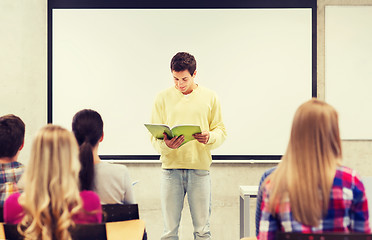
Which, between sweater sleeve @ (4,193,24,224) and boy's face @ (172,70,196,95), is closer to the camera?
sweater sleeve @ (4,193,24,224)

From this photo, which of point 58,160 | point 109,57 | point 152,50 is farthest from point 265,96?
point 58,160

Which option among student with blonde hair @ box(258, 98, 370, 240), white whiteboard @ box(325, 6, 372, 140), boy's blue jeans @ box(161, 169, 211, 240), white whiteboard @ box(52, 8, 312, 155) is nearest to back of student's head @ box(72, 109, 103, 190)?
student with blonde hair @ box(258, 98, 370, 240)

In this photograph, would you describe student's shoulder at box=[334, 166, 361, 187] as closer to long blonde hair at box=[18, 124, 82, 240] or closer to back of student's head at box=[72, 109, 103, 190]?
long blonde hair at box=[18, 124, 82, 240]

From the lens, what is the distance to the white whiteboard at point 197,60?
388 centimetres

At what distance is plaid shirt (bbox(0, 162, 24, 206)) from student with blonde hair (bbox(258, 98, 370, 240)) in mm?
1197

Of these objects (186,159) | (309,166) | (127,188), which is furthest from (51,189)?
(186,159)

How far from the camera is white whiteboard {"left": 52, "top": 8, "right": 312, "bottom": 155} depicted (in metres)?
3.88

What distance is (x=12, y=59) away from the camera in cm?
380

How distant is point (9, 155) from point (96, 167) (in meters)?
0.45

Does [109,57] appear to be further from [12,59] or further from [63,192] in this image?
[63,192]

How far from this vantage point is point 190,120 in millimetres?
2811

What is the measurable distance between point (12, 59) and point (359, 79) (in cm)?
355

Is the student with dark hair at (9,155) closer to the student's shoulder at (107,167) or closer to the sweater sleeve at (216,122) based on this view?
the student's shoulder at (107,167)

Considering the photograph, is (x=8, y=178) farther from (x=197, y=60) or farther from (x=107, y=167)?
(x=197, y=60)
